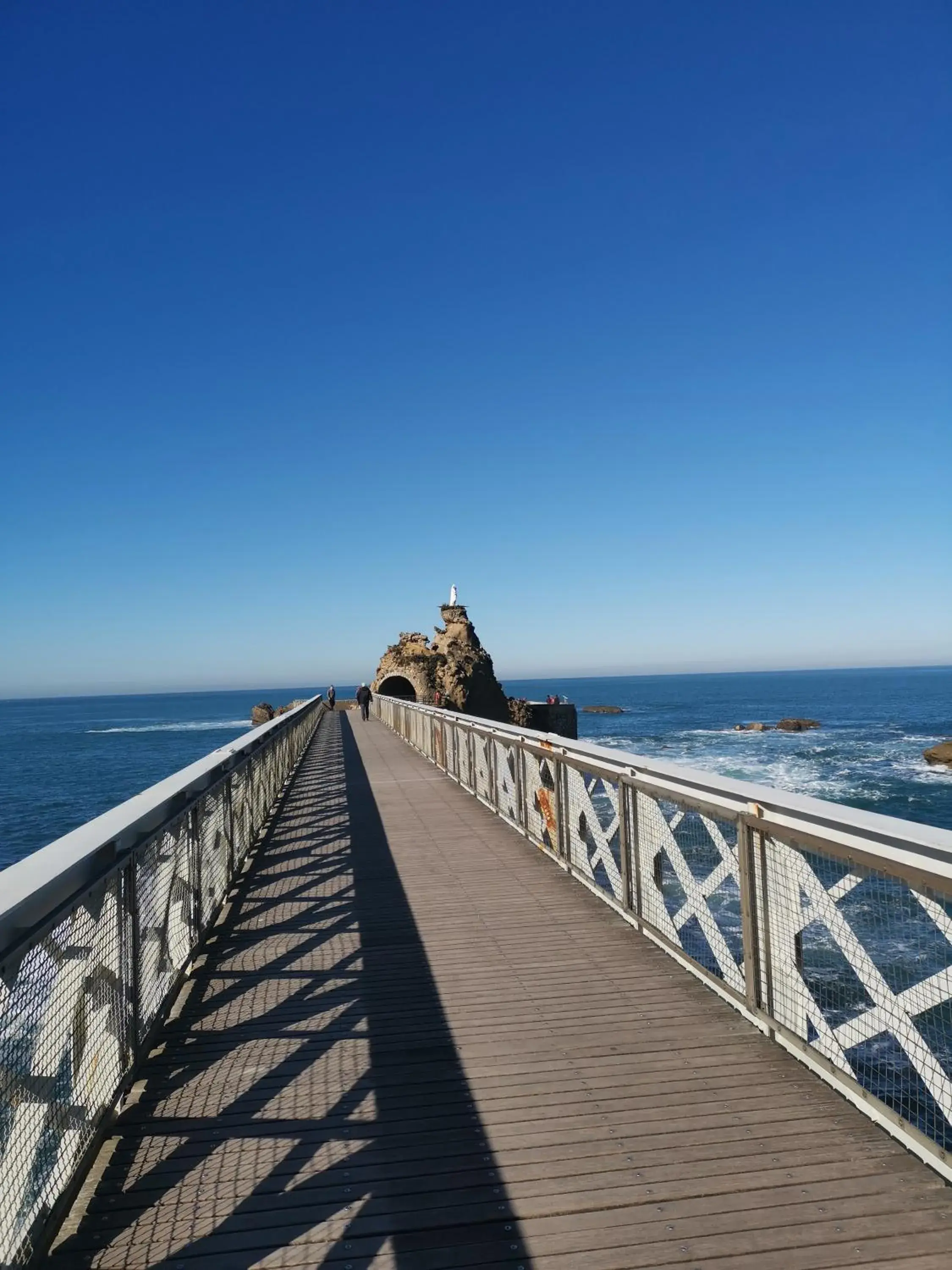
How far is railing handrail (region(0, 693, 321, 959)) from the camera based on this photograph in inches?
89.4

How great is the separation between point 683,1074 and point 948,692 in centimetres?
13497

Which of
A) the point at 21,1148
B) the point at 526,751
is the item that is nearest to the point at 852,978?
the point at 526,751

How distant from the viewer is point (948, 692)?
121 m

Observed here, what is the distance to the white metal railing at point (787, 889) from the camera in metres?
2.74

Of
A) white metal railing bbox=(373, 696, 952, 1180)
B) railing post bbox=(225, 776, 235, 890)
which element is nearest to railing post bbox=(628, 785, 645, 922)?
white metal railing bbox=(373, 696, 952, 1180)

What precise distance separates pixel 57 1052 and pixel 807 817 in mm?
2685

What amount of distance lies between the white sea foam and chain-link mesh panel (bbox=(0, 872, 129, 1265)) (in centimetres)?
7877

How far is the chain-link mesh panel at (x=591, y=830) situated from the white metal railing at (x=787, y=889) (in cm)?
1

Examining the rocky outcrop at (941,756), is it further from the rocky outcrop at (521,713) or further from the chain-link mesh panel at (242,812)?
the chain-link mesh panel at (242,812)

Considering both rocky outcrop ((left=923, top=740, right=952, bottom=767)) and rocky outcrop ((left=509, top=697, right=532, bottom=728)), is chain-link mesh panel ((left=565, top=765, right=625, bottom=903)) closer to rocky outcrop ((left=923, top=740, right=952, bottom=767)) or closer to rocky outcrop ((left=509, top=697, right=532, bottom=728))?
rocky outcrop ((left=923, top=740, right=952, bottom=767))

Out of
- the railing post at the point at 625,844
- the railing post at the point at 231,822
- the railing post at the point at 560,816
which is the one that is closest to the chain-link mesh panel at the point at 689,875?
the railing post at the point at 625,844

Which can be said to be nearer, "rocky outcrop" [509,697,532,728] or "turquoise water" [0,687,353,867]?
"turquoise water" [0,687,353,867]

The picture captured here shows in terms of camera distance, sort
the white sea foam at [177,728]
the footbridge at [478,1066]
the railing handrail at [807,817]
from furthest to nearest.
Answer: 1. the white sea foam at [177,728]
2. the railing handrail at [807,817]
3. the footbridge at [478,1066]

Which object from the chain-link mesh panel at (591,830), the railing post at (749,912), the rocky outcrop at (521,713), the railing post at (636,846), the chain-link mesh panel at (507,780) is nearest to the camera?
the railing post at (749,912)
